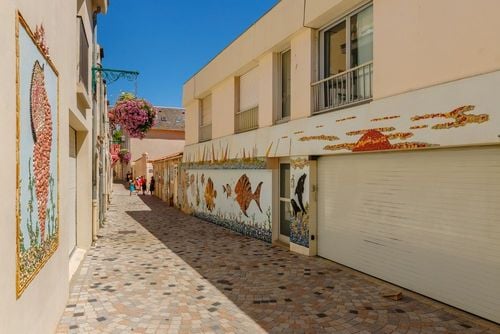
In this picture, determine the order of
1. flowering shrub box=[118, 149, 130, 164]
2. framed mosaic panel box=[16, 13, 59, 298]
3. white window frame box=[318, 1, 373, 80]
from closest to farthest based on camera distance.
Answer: framed mosaic panel box=[16, 13, 59, 298]
white window frame box=[318, 1, 373, 80]
flowering shrub box=[118, 149, 130, 164]

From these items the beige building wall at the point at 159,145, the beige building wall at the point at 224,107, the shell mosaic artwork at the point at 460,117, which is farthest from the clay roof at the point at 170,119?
the shell mosaic artwork at the point at 460,117

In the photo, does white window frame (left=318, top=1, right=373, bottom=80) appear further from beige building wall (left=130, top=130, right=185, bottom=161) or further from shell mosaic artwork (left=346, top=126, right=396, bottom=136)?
beige building wall (left=130, top=130, right=185, bottom=161)

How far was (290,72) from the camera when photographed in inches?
379

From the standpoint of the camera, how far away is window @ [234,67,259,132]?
1148 cm

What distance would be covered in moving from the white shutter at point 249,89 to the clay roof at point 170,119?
103 ft

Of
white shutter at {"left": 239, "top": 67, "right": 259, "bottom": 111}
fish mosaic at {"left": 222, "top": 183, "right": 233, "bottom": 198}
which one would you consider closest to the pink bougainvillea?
white shutter at {"left": 239, "top": 67, "right": 259, "bottom": 111}

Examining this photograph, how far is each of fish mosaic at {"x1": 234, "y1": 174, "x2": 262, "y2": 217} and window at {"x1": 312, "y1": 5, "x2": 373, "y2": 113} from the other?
3.50m

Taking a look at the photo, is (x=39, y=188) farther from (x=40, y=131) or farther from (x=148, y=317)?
(x=148, y=317)

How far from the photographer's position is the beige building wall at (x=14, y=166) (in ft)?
8.13

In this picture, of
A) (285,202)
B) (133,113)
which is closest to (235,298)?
(285,202)

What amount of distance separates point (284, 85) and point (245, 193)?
3535mm

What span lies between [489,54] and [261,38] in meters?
6.73

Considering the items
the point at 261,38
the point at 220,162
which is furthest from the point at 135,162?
the point at 261,38

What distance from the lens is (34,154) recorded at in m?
3.29
